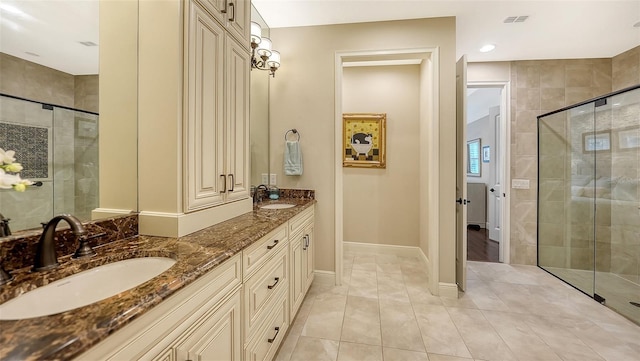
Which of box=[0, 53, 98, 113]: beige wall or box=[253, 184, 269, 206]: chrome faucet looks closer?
box=[0, 53, 98, 113]: beige wall

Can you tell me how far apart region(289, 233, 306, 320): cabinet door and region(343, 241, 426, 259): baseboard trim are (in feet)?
5.53

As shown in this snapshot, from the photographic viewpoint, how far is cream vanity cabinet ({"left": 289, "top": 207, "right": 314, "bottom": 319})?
1.92 metres

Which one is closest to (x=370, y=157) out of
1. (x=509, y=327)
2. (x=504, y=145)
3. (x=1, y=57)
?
(x=504, y=145)

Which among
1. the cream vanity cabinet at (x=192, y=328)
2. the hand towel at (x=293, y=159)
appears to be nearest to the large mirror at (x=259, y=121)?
the hand towel at (x=293, y=159)

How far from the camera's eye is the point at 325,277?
2734 mm

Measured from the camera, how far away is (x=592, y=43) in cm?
288

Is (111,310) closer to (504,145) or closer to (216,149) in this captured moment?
(216,149)

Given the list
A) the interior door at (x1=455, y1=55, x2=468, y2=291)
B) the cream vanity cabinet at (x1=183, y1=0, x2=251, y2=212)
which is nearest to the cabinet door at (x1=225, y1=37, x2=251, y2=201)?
the cream vanity cabinet at (x1=183, y1=0, x2=251, y2=212)

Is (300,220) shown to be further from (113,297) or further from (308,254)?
(113,297)

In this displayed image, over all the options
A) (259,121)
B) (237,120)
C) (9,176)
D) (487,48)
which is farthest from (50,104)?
(487,48)

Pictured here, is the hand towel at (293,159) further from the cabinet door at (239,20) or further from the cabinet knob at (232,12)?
the cabinet knob at (232,12)

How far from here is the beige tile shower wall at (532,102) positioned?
10.6 ft

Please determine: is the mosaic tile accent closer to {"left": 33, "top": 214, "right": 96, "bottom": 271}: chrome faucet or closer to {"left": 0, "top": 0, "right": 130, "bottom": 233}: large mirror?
{"left": 0, "top": 0, "right": 130, "bottom": 233}: large mirror

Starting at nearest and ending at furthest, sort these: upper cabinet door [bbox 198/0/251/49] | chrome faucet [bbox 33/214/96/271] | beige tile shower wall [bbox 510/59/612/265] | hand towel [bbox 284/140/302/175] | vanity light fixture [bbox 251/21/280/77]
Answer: chrome faucet [bbox 33/214/96/271] < upper cabinet door [bbox 198/0/251/49] < vanity light fixture [bbox 251/21/280/77] < hand towel [bbox 284/140/302/175] < beige tile shower wall [bbox 510/59/612/265]
